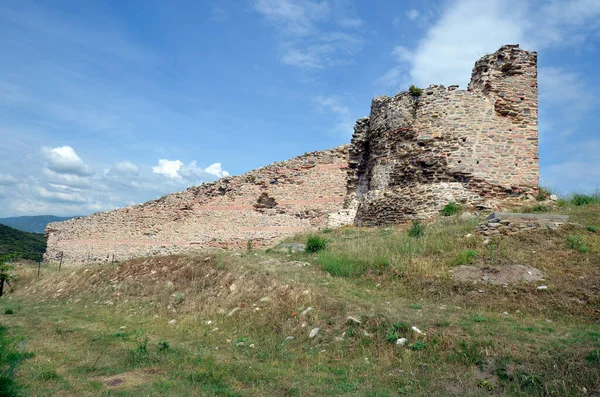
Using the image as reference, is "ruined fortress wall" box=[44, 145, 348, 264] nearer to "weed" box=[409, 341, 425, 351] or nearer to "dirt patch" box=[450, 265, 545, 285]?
"dirt patch" box=[450, 265, 545, 285]

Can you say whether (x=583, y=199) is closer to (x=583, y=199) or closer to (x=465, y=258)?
(x=583, y=199)

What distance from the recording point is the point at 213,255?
11.2 meters

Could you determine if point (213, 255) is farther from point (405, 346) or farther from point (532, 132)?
point (532, 132)

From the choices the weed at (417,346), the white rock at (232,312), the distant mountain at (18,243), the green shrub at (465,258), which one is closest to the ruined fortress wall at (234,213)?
the green shrub at (465,258)

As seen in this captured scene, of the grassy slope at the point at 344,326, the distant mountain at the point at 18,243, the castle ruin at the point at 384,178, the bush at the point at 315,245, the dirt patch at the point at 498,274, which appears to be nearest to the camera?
the grassy slope at the point at 344,326

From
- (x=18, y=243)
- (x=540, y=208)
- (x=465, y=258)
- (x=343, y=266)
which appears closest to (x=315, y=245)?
(x=343, y=266)

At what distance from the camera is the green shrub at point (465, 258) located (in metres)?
8.09

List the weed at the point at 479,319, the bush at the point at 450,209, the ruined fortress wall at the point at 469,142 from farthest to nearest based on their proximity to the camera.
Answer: the ruined fortress wall at the point at 469,142
the bush at the point at 450,209
the weed at the point at 479,319

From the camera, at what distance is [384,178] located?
14.2 metres

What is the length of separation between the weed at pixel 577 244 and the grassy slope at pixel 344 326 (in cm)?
5

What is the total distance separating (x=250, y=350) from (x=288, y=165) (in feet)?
38.9

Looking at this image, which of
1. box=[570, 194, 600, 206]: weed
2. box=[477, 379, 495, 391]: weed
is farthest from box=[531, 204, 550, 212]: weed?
box=[477, 379, 495, 391]: weed

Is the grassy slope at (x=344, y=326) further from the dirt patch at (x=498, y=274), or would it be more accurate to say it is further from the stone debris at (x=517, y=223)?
the stone debris at (x=517, y=223)

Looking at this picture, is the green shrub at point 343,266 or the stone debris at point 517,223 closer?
the green shrub at point 343,266
